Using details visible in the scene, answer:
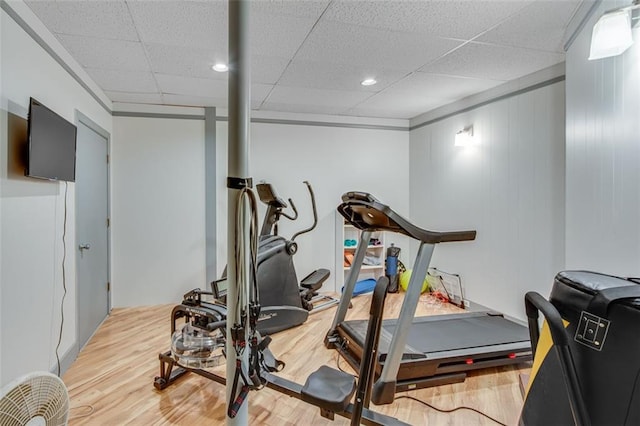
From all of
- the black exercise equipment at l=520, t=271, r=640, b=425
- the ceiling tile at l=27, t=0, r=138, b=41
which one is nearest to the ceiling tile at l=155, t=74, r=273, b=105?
the ceiling tile at l=27, t=0, r=138, b=41

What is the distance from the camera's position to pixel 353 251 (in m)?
5.04

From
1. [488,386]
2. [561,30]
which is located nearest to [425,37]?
[561,30]

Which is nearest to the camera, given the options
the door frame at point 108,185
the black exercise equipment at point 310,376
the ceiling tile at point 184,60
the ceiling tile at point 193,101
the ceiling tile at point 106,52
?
the black exercise equipment at point 310,376

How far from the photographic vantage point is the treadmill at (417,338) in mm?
2254

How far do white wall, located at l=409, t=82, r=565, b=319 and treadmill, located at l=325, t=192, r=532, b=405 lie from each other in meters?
0.58

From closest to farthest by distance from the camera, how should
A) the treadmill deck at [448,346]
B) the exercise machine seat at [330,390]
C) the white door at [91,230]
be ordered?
1. the exercise machine seat at [330,390]
2. the treadmill deck at [448,346]
3. the white door at [91,230]

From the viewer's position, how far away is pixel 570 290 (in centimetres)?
123

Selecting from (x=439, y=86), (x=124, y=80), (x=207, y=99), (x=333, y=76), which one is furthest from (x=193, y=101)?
(x=439, y=86)

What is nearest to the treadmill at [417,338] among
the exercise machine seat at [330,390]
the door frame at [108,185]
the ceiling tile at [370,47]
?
the exercise machine seat at [330,390]

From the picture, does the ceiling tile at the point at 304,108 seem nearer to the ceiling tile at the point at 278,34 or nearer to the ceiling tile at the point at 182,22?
the ceiling tile at the point at 278,34

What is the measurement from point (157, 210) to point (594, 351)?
170 inches

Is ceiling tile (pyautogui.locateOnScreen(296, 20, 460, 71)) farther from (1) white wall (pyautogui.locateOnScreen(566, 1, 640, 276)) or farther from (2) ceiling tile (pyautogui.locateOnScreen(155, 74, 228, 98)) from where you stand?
(2) ceiling tile (pyautogui.locateOnScreen(155, 74, 228, 98))

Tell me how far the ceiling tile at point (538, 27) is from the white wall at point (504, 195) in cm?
58

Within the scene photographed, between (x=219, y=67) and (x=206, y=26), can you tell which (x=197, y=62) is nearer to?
(x=219, y=67)
